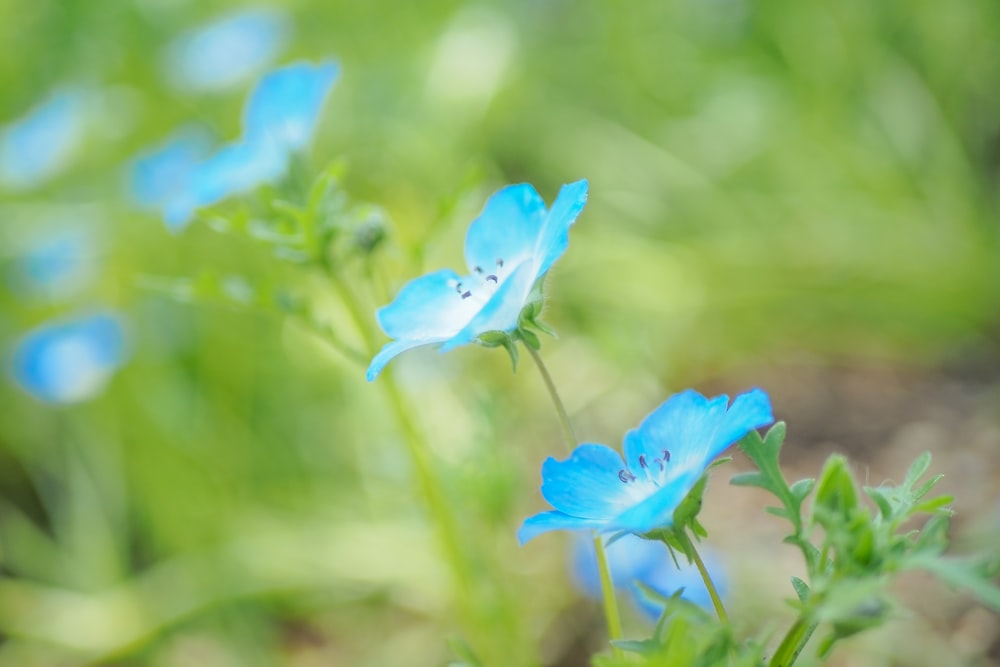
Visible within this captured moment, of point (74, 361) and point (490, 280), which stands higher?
point (490, 280)

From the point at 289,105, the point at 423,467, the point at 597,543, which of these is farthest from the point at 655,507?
the point at 289,105

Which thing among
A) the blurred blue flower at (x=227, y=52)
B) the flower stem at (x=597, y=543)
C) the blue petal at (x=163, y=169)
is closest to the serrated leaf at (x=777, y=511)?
the flower stem at (x=597, y=543)

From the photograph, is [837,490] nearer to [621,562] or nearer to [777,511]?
[777,511]

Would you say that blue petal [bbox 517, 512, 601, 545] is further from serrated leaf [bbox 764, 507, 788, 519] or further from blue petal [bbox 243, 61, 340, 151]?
blue petal [bbox 243, 61, 340, 151]

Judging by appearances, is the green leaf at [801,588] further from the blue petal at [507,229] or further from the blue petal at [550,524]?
the blue petal at [507,229]

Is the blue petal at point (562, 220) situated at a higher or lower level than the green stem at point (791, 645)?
higher
